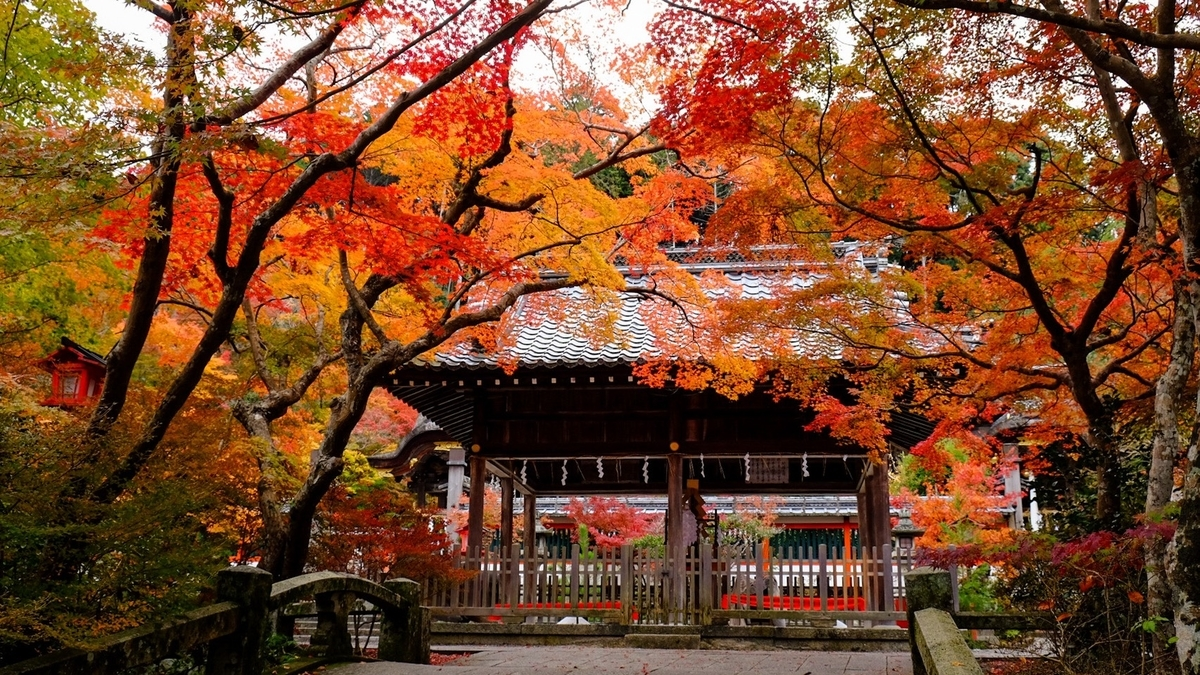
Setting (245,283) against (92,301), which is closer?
(245,283)

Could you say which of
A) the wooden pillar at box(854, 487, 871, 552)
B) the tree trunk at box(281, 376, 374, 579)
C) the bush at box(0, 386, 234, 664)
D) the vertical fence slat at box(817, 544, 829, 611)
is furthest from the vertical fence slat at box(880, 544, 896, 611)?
the bush at box(0, 386, 234, 664)

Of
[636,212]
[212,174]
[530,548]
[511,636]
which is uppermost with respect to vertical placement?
[636,212]

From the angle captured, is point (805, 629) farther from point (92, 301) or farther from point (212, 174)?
point (92, 301)

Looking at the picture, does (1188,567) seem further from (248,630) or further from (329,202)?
(329,202)

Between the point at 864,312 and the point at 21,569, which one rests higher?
the point at 864,312

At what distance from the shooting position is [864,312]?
966cm

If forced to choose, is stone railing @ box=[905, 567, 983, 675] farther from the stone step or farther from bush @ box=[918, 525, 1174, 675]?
the stone step

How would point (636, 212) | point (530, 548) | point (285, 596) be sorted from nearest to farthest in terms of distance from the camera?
point (285, 596) → point (636, 212) → point (530, 548)

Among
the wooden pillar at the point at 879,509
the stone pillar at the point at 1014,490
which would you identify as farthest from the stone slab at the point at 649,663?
the stone pillar at the point at 1014,490

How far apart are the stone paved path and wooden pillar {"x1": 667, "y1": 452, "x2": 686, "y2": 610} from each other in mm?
1267

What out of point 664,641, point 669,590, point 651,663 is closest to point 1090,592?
point 651,663

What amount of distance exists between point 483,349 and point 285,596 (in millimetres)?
7333

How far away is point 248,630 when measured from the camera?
5051 mm

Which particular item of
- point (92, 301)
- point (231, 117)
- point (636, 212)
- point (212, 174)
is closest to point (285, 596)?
point (212, 174)
